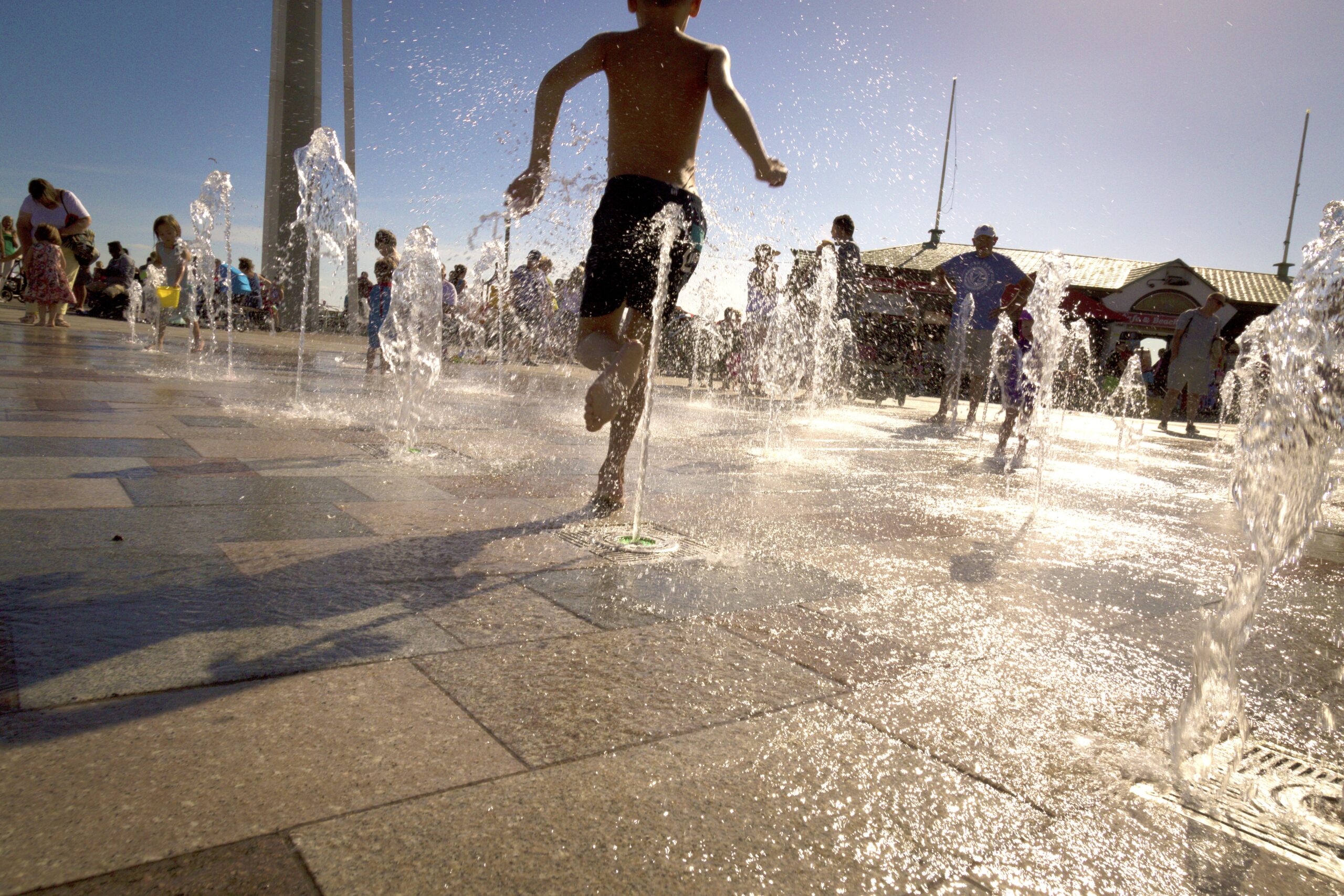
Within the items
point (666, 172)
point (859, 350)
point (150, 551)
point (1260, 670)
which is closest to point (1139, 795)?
point (1260, 670)

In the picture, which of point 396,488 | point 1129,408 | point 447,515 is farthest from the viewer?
point 1129,408

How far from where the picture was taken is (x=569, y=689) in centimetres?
156

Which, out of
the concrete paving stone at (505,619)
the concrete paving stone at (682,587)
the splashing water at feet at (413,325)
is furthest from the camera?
the splashing water at feet at (413,325)

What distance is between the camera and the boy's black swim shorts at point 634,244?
2961 millimetres

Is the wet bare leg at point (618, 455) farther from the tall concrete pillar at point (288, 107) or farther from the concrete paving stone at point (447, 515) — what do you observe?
the tall concrete pillar at point (288, 107)

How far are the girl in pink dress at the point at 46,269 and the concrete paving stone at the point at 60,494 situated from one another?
9.24m

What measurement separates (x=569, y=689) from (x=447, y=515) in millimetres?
1383

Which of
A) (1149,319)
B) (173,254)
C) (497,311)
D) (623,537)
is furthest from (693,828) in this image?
(1149,319)

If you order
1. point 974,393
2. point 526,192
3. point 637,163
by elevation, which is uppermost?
point 637,163

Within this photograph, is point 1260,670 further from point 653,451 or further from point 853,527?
point 653,451

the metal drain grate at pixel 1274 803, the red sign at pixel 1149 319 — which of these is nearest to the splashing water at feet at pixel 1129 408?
the red sign at pixel 1149 319

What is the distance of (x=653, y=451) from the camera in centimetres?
497

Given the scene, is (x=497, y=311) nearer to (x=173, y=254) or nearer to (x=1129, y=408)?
(x=173, y=254)

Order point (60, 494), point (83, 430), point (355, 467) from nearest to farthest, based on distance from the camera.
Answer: point (60, 494) → point (355, 467) → point (83, 430)
